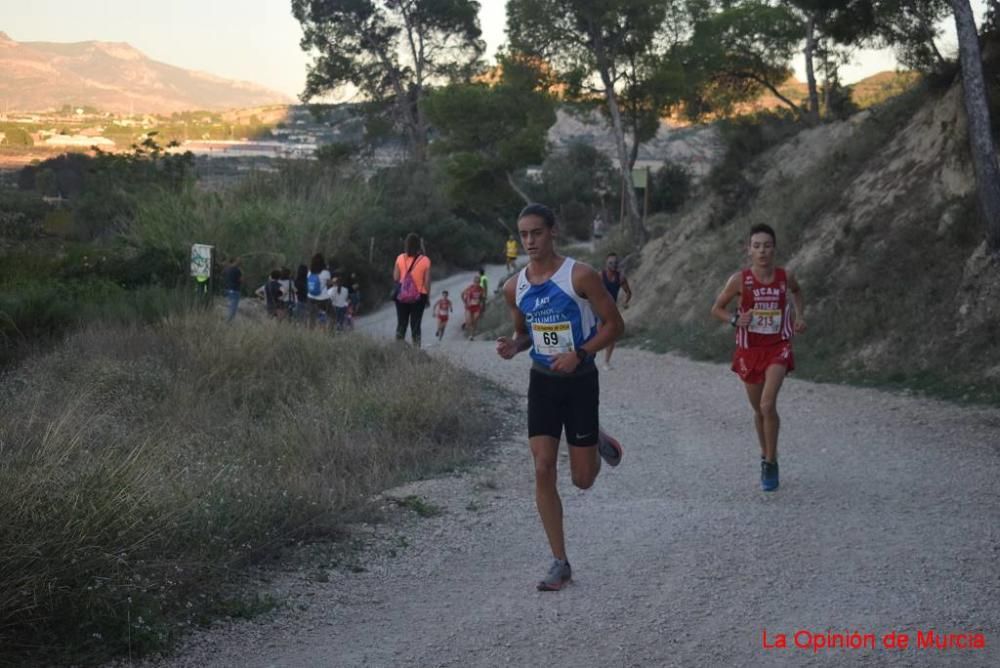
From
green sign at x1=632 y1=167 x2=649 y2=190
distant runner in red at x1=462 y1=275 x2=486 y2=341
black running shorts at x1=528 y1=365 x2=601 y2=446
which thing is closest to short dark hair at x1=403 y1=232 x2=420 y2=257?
black running shorts at x1=528 y1=365 x2=601 y2=446

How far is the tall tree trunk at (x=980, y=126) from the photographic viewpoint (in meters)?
15.8

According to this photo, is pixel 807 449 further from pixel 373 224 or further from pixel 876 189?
pixel 373 224

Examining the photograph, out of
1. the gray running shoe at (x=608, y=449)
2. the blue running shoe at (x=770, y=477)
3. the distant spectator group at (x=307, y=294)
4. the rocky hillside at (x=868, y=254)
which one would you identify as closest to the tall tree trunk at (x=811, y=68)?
the rocky hillside at (x=868, y=254)

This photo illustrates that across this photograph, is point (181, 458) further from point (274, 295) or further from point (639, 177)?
point (639, 177)

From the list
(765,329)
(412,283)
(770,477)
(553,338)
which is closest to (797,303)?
(765,329)

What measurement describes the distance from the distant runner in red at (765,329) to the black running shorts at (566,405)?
8.69ft

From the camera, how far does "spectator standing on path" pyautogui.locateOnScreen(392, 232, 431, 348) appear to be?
51.8 ft

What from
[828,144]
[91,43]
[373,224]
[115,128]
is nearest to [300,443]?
[828,144]

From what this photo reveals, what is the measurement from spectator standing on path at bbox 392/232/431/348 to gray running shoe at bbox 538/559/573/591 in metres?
9.33

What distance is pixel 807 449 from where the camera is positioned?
10.9m

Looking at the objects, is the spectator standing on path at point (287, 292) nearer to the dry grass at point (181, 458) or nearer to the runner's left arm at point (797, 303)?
the dry grass at point (181, 458)

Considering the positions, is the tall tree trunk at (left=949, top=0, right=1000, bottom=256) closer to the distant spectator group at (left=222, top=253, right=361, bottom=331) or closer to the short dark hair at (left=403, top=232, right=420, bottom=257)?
the short dark hair at (left=403, top=232, right=420, bottom=257)

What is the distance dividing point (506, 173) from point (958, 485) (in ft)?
123

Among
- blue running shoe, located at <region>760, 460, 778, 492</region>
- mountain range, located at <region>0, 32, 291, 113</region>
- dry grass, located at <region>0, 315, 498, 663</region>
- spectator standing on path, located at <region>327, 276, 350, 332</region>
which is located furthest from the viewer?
mountain range, located at <region>0, 32, 291, 113</region>
